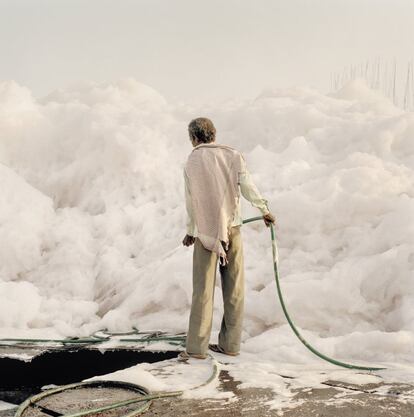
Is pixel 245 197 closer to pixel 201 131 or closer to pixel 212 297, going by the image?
pixel 201 131

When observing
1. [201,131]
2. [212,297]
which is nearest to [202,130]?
[201,131]

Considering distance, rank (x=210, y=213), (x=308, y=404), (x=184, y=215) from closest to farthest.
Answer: (x=308, y=404) < (x=210, y=213) < (x=184, y=215)

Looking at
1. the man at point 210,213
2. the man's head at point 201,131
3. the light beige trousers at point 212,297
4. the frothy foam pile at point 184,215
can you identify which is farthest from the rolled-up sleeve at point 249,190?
the frothy foam pile at point 184,215

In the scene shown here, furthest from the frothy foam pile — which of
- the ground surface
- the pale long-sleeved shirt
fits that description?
the pale long-sleeved shirt

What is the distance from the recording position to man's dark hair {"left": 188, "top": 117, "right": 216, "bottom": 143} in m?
4.41

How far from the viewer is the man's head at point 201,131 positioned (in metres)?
4.41

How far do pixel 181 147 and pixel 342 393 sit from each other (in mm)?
6276

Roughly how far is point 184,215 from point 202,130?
10.9 feet

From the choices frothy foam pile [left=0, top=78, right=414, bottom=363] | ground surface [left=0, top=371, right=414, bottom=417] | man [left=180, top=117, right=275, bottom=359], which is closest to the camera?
ground surface [left=0, top=371, right=414, bottom=417]

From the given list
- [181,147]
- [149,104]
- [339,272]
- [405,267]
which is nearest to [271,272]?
[339,272]

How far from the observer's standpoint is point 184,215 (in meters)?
7.66

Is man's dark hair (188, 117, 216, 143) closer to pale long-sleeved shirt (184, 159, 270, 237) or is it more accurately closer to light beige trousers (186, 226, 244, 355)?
pale long-sleeved shirt (184, 159, 270, 237)

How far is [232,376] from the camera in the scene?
153 inches

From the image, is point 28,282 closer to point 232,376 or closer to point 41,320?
point 41,320
